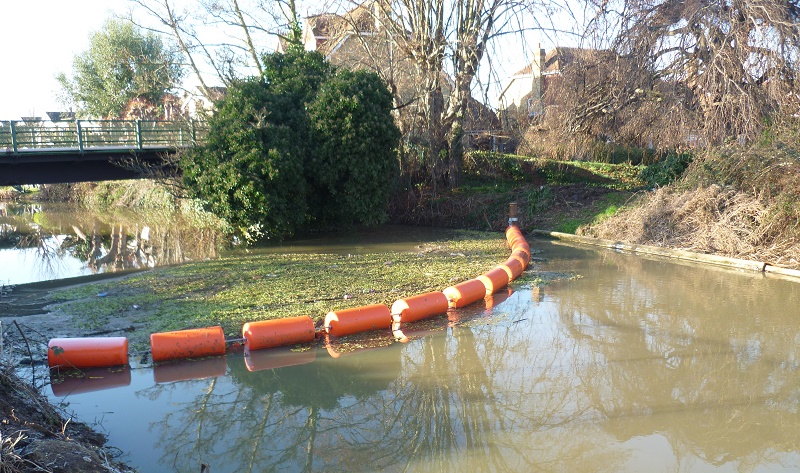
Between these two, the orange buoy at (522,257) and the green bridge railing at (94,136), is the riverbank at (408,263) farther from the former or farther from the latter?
the green bridge railing at (94,136)

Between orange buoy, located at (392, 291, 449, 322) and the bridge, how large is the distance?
11155 mm

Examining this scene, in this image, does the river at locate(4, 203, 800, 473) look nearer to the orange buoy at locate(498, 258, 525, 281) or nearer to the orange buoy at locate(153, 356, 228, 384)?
the orange buoy at locate(153, 356, 228, 384)

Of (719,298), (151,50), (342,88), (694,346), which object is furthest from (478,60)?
(151,50)

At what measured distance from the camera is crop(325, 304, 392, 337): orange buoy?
8.55 meters

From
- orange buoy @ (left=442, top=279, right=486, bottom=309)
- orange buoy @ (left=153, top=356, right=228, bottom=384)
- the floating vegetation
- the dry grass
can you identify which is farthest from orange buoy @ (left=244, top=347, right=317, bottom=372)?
the dry grass

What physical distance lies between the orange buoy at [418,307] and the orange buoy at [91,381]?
3950 millimetres

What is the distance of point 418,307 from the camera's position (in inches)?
365

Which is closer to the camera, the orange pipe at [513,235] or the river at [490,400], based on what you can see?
the river at [490,400]

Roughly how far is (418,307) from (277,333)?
2.34 m

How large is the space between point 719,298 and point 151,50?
129 feet

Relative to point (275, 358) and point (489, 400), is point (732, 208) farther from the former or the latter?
point (275, 358)

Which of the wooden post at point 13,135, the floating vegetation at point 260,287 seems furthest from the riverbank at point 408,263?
the wooden post at point 13,135

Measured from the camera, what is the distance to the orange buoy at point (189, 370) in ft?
23.6

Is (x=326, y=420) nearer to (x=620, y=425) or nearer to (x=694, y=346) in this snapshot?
(x=620, y=425)
